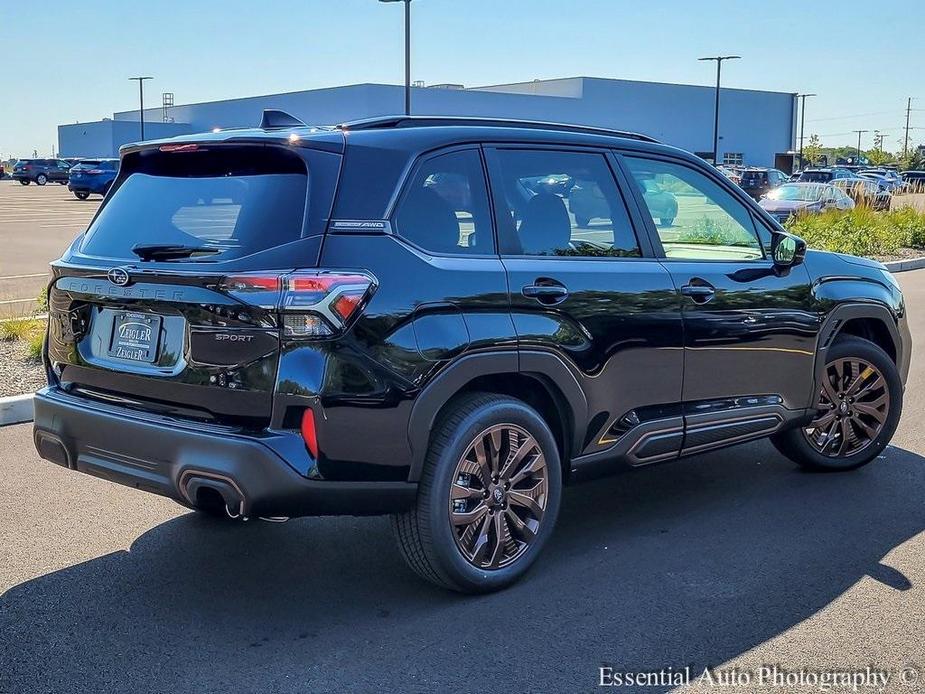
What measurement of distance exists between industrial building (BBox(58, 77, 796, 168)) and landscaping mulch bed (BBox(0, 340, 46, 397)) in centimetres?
5881

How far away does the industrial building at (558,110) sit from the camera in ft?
231

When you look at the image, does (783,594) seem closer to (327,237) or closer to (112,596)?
(327,237)

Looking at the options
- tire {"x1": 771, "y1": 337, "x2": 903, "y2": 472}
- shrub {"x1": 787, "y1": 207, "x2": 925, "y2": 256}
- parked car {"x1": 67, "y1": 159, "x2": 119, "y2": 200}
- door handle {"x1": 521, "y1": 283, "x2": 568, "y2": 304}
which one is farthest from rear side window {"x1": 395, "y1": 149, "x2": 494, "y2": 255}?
parked car {"x1": 67, "y1": 159, "x2": 119, "y2": 200}

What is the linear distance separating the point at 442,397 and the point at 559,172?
135cm

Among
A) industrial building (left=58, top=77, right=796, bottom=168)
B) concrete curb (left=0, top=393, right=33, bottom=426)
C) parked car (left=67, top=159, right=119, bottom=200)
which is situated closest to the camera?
concrete curb (left=0, top=393, right=33, bottom=426)

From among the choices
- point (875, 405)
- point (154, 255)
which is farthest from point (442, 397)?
point (875, 405)

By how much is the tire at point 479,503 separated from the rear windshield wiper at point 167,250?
3.72 feet

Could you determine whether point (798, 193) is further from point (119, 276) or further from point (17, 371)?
point (119, 276)

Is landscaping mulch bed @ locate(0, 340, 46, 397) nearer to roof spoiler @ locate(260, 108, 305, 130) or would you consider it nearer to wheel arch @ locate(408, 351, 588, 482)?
roof spoiler @ locate(260, 108, 305, 130)

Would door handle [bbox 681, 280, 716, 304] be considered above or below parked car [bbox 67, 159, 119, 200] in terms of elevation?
below

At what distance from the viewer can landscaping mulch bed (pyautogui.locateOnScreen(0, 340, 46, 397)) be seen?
771 centimetres

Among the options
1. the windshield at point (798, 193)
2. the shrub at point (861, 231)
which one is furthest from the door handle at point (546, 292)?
the windshield at point (798, 193)

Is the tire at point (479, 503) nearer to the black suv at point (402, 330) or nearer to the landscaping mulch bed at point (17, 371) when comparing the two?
the black suv at point (402, 330)

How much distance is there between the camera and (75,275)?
4.38m
